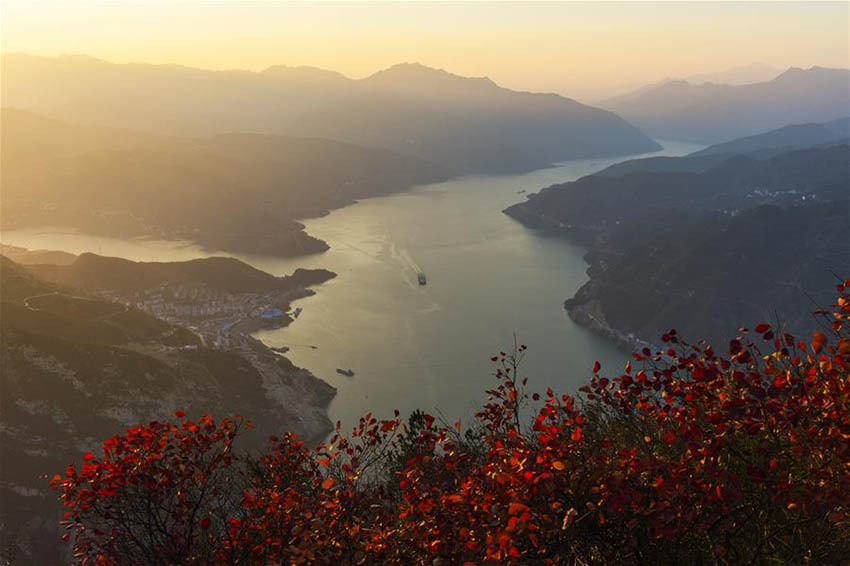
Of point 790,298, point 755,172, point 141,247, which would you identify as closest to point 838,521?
point 790,298

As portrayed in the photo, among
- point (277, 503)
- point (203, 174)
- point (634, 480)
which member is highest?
point (203, 174)

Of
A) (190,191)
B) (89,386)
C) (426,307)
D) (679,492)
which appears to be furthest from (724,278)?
(190,191)

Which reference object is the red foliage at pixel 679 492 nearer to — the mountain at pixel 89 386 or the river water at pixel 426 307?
the mountain at pixel 89 386

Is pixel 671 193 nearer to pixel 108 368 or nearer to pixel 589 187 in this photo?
pixel 589 187

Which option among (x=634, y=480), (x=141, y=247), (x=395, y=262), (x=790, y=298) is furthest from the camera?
(x=141, y=247)

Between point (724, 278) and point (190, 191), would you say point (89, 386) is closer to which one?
point (724, 278)

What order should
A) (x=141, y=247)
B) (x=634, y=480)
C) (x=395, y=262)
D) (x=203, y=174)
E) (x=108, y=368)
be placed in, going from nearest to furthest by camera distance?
(x=634, y=480), (x=108, y=368), (x=395, y=262), (x=141, y=247), (x=203, y=174)

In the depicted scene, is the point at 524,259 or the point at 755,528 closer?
the point at 755,528

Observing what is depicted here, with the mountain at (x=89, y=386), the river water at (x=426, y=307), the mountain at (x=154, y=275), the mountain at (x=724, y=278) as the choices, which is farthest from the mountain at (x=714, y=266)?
the mountain at (x=154, y=275)
